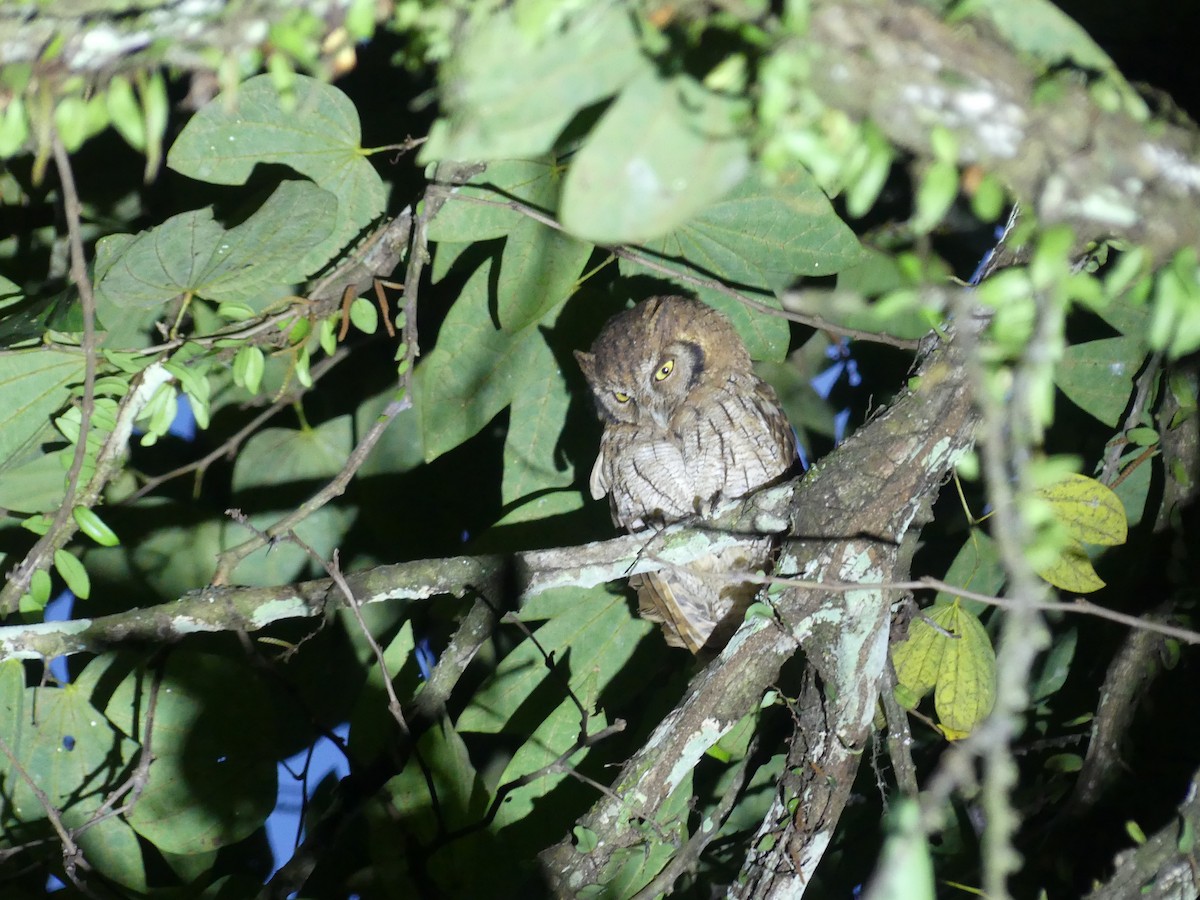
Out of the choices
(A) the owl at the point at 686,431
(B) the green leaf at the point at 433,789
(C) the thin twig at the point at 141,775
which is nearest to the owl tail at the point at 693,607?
(A) the owl at the point at 686,431

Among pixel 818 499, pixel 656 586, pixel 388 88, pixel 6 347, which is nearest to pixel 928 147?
pixel 818 499

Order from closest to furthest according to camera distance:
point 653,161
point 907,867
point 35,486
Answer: point 907,867, point 653,161, point 35,486

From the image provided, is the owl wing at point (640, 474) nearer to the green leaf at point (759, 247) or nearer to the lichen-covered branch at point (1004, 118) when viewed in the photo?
the green leaf at point (759, 247)

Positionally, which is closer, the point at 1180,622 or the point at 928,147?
the point at 928,147

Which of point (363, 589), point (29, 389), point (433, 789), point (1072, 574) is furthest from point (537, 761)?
point (29, 389)

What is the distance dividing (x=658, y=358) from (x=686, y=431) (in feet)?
0.68

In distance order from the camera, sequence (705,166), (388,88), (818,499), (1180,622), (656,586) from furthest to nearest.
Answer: (388,88) < (656,586) < (1180,622) < (818,499) < (705,166)

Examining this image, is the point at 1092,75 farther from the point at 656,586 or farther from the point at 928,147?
the point at 656,586

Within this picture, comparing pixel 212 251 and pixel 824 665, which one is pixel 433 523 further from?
pixel 824 665

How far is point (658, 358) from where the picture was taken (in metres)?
2.26

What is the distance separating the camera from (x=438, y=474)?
235 centimetres

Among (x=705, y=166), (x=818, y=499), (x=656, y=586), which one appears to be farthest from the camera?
(x=656, y=586)

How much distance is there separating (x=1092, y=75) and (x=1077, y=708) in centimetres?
185

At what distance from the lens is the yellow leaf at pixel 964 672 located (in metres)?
1.77
